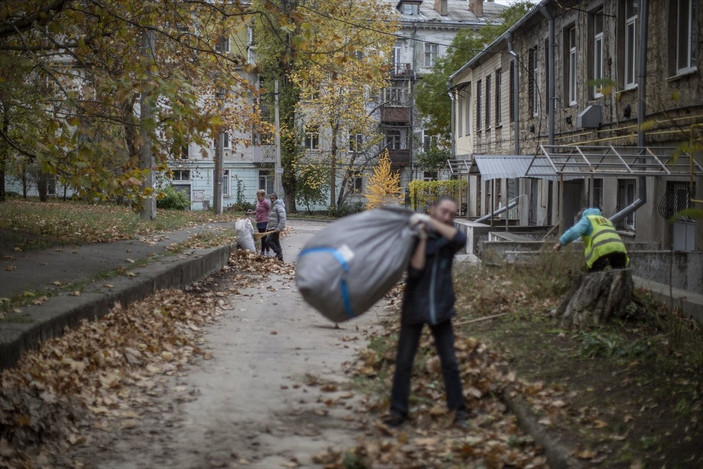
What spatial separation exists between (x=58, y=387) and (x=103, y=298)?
3.33 metres

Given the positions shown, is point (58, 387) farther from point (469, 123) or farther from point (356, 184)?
point (356, 184)

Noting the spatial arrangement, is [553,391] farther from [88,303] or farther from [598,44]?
[598,44]

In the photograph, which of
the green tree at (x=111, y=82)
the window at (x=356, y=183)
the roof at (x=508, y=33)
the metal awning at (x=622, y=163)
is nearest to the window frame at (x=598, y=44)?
the roof at (x=508, y=33)

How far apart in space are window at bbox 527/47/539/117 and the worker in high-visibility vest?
15.8 meters

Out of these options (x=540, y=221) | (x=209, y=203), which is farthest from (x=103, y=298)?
(x=209, y=203)

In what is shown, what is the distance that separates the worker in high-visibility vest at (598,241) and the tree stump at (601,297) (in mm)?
1984

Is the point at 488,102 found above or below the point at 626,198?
above

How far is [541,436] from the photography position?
644 cm

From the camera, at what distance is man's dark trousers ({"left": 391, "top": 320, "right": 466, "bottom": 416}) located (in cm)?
674

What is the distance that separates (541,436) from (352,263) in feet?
6.12

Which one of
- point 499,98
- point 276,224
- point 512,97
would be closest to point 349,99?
point 499,98

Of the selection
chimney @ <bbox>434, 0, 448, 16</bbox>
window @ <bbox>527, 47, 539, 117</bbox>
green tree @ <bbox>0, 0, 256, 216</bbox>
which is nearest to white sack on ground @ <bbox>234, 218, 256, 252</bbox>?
green tree @ <bbox>0, 0, 256, 216</bbox>

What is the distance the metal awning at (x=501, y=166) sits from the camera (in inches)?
920

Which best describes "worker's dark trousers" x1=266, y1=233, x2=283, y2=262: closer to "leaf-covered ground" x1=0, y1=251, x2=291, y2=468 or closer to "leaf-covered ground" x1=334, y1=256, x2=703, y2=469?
"leaf-covered ground" x1=0, y1=251, x2=291, y2=468
